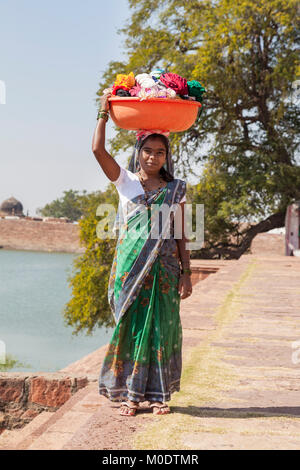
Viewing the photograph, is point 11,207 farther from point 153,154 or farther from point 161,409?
point 161,409

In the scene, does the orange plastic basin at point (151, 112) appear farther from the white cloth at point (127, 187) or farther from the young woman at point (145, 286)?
the white cloth at point (127, 187)

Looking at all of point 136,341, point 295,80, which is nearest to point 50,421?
point 136,341

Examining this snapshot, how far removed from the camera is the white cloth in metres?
2.99

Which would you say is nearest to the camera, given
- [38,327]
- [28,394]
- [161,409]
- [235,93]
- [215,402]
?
[161,409]

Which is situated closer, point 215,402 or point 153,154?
point 153,154

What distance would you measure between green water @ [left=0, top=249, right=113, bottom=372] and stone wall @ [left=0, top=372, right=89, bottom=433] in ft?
37.3

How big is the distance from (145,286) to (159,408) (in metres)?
0.58

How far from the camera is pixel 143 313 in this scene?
290 centimetres

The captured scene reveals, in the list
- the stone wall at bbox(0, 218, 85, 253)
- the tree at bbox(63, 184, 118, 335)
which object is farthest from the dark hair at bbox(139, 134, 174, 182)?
the stone wall at bbox(0, 218, 85, 253)

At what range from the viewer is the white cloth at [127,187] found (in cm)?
299

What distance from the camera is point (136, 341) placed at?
2881mm

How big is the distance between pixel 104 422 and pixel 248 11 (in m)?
15.4

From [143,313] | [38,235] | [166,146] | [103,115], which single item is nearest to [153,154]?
[166,146]
